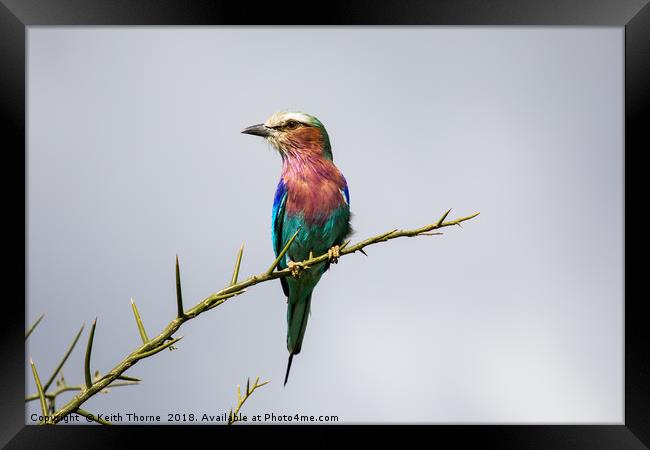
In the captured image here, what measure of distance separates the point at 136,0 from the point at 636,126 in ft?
10.0

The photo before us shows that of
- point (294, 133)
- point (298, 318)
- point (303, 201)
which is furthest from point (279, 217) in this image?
point (298, 318)

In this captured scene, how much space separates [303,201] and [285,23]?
135 centimetres

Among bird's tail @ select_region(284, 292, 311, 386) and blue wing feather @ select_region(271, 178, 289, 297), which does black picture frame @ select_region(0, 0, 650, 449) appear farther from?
blue wing feather @ select_region(271, 178, 289, 297)

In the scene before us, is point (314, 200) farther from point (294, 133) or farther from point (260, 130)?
point (260, 130)

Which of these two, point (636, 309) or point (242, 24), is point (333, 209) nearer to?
point (242, 24)

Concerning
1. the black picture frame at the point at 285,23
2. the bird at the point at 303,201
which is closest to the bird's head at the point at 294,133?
the bird at the point at 303,201

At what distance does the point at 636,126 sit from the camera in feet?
11.7

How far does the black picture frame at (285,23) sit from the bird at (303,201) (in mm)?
1058

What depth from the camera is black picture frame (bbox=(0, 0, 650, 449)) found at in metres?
3.28

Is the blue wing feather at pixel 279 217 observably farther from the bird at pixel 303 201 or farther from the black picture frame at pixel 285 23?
the black picture frame at pixel 285 23

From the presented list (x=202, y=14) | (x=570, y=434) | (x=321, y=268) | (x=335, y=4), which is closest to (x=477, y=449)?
(x=570, y=434)

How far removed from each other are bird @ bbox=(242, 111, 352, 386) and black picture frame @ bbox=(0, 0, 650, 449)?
3.47 feet

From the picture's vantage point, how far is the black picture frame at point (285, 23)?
10.8ft

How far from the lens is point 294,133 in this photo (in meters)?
4.49
